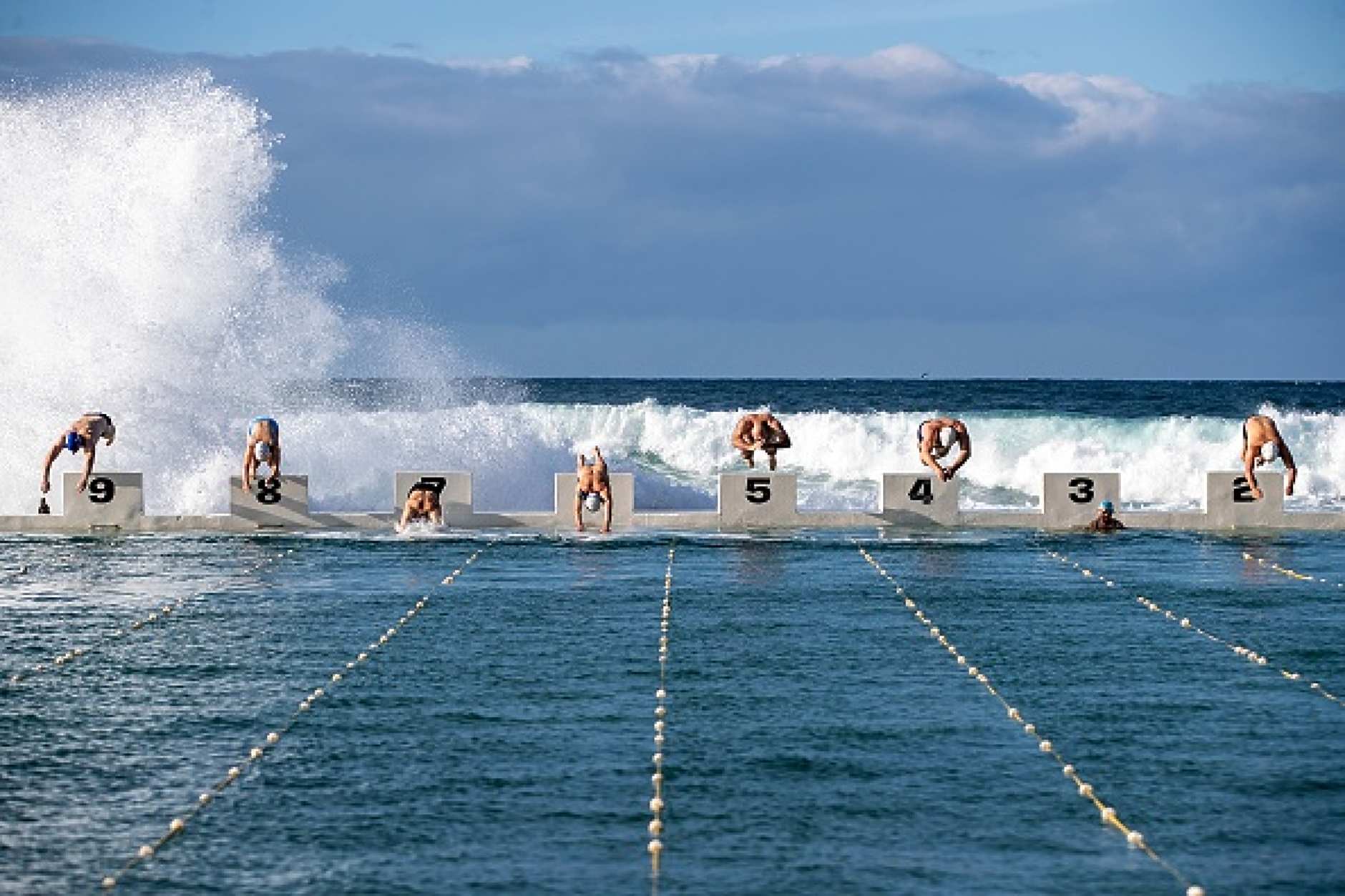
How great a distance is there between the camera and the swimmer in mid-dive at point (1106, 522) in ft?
90.3

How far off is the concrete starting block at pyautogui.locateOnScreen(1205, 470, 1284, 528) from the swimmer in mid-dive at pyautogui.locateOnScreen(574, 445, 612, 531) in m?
7.93

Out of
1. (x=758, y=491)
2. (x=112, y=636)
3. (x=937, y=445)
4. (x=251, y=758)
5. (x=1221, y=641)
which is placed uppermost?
(x=937, y=445)

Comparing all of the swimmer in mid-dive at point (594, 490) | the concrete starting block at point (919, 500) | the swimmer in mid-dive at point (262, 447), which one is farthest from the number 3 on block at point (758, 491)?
the swimmer in mid-dive at point (262, 447)

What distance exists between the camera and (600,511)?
2756cm

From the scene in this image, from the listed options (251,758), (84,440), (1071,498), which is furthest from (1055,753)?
(84,440)

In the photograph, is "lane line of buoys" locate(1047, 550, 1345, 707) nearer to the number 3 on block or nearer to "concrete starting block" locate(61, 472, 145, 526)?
the number 3 on block

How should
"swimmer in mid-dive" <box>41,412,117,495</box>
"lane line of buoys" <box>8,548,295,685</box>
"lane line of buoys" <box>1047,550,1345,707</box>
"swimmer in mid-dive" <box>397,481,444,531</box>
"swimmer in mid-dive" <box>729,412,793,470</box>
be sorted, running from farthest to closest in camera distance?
"swimmer in mid-dive" <box>729,412,793,470</box>
"swimmer in mid-dive" <box>41,412,117,495</box>
"swimmer in mid-dive" <box>397,481,444,531</box>
"lane line of buoys" <box>8,548,295,685</box>
"lane line of buoys" <box>1047,550,1345,707</box>

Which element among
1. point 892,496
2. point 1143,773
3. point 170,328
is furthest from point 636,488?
point 1143,773

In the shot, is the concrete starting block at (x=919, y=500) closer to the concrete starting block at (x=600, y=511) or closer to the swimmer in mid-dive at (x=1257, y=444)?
the concrete starting block at (x=600, y=511)

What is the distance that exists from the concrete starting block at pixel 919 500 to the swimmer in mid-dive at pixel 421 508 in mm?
5767

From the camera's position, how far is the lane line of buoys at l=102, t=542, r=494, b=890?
31.3 ft

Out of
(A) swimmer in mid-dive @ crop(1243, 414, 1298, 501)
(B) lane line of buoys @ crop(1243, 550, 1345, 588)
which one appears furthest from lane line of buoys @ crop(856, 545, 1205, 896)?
(A) swimmer in mid-dive @ crop(1243, 414, 1298, 501)

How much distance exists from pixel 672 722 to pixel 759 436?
54.7 ft

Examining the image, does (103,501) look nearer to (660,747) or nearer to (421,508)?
(421,508)
